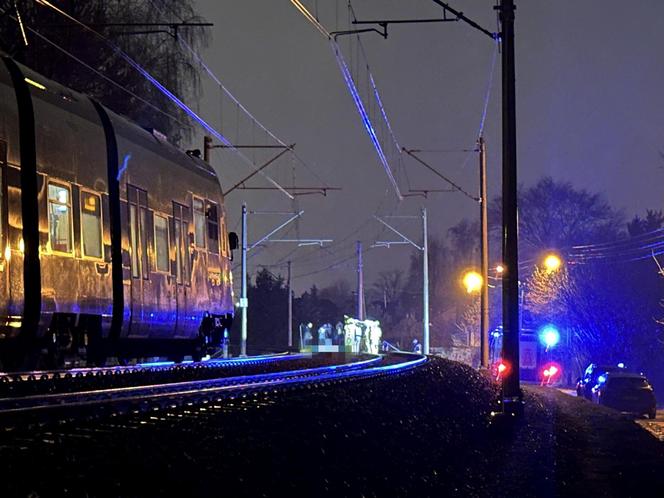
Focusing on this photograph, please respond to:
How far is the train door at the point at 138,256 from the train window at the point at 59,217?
221 centimetres

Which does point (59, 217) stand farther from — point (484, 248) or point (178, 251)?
point (484, 248)

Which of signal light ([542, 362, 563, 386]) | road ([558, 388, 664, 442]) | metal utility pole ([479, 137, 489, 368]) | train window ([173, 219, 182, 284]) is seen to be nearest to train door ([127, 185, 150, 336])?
train window ([173, 219, 182, 284])

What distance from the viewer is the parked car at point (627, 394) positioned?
36.8 meters

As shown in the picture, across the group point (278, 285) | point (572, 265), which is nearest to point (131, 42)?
point (572, 265)

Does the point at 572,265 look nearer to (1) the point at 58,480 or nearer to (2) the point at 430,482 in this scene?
(2) the point at 430,482

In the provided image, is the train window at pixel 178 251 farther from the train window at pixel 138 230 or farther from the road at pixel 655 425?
the road at pixel 655 425

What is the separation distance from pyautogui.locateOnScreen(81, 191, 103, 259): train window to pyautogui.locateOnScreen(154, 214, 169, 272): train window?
248 cm

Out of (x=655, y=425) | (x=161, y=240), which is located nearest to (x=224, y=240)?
(x=161, y=240)

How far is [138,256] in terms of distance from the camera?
17.1 meters

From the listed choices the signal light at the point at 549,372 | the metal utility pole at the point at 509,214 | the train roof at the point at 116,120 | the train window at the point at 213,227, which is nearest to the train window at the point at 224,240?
the train window at the point at 213,227

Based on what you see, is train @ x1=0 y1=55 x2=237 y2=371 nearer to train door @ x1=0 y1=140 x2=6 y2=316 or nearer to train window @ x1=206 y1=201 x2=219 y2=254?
train door @ x1=0 y1=140 x2=6 y2=316

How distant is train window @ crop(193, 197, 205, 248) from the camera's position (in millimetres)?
20688

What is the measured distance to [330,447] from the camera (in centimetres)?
922

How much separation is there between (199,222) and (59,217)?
669cm
